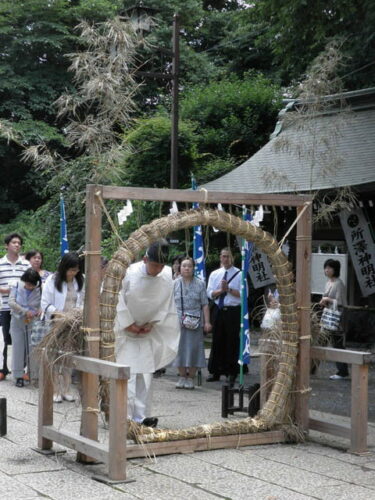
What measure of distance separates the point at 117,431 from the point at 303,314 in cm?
240

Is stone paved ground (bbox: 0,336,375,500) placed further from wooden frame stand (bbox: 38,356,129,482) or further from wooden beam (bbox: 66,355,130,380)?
wooden beam (bbox: 66,355,130,380)

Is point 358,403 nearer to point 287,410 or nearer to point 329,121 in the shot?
point 287,410

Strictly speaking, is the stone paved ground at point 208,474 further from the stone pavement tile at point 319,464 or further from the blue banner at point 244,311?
the blue banner at point 244,311

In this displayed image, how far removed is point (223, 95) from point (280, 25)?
8.81m

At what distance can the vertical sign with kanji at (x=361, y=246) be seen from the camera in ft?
45.1

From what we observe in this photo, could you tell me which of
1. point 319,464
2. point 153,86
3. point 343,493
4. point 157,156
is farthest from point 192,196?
point 153,86

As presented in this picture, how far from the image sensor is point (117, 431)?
5.95 meters

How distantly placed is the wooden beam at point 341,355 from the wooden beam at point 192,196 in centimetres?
139

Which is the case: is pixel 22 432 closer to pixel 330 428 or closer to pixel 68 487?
pixel 68 487

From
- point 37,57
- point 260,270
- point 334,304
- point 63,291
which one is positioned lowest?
point 334,304

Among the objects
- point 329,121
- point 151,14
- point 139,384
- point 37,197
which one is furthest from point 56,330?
point 37,197

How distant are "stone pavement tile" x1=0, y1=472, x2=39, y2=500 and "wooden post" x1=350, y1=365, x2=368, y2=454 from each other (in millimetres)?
2857

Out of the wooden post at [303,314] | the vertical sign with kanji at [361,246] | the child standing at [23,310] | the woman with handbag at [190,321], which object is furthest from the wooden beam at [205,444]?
the vertical sign with kanji at [361,246]

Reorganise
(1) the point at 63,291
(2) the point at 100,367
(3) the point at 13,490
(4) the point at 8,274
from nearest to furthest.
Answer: (3) the point at 13,490
(2) the point at 100,367
(1) the point at 63,291
(4) the point at 8,274
